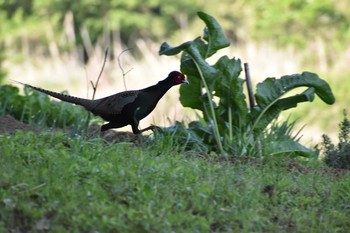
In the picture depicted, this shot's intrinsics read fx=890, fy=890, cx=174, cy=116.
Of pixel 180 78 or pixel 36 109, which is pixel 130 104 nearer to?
pixel 180 78

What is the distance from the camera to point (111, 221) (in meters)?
5.54

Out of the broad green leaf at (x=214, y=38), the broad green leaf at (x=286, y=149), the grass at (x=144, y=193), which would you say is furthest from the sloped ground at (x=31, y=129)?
the grass at (x=144, y=193)

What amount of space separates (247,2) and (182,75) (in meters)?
17.9

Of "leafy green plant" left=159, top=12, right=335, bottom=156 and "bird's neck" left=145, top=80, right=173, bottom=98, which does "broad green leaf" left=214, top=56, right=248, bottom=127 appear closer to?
"leafy green plant" left=159, top=12, right=335, bottom=156

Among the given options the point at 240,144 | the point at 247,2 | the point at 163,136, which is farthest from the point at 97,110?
the point at 247,2

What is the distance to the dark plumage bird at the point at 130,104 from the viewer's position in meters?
7.71

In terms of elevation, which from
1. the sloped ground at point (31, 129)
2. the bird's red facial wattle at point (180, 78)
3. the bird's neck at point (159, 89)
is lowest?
the sloped ground at point (31, 129)

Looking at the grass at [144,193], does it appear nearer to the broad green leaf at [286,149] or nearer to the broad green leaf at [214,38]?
the broad green leaf at [286,149]

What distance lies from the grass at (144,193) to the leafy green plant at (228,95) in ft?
3.00

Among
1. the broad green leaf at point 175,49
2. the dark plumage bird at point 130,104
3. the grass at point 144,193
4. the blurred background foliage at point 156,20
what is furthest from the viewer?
the blurred background foliage at point 156,20

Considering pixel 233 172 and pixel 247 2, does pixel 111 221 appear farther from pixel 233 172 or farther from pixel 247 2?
pixel 247 2

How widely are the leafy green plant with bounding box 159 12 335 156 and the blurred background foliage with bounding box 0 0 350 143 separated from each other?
404 inches

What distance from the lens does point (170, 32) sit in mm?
27516

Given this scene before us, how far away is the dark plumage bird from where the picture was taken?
7.71 meters
